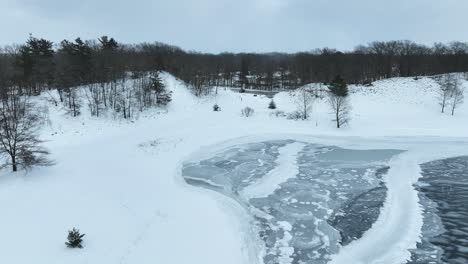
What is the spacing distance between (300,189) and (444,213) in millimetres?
7771

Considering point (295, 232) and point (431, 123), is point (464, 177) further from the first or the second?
point (431, 123)

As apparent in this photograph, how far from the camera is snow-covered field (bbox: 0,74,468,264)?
536 inches

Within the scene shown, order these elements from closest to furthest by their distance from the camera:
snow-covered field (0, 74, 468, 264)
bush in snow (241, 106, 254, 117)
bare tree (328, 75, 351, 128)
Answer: snow-covered field (0, 74, 468, 264) → bare tree (328, 75, 351, 128) → bush in snow (241, 106, 254, 117)

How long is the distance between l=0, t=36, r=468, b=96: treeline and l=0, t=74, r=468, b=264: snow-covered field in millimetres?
9284

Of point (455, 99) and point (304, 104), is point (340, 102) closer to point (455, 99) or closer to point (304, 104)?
point (304, 104)

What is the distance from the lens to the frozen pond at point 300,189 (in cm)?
1490

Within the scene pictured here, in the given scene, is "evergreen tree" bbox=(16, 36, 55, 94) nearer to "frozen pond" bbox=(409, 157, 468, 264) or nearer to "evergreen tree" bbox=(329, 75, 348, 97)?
"evergreen tree" bbox=(329, 75, 348, 97)

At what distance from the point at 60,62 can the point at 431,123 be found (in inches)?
2152

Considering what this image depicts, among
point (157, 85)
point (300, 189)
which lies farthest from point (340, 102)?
point (157, 85)

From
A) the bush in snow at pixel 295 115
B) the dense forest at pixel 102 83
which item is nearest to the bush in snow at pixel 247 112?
the dense forest at pixel 102 83

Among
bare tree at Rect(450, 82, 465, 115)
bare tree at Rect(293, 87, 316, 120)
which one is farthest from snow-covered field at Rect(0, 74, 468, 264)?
bare tree at Rect(450, 82, 465, 115)

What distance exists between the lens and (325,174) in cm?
2484

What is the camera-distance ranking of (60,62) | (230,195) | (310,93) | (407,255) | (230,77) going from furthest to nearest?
(230,77)
(310,93)
(60,62)
(230,195)
(407,255)

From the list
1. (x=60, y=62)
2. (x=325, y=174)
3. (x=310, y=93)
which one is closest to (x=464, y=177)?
(x=325, y=174)
